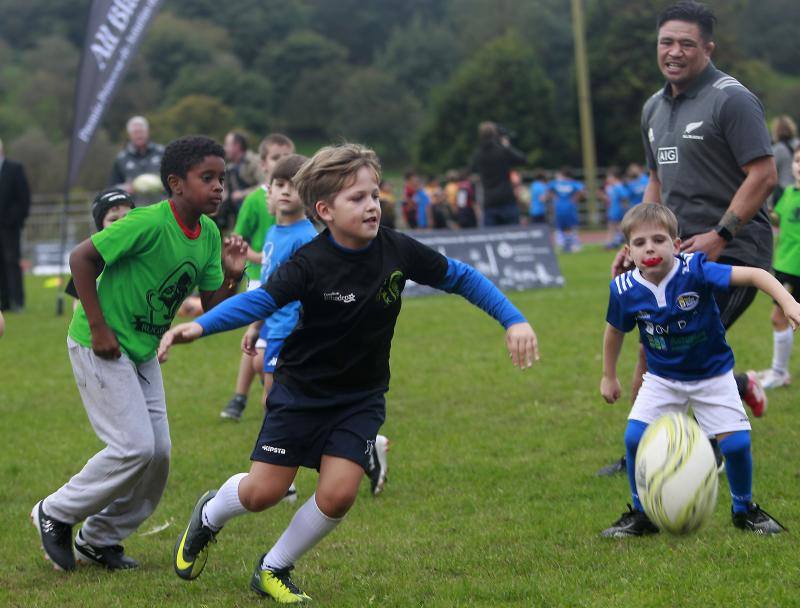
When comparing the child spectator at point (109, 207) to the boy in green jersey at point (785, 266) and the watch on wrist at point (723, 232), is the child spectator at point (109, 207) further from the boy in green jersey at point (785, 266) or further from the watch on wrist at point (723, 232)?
the boy in green jersey at point (785, 266)

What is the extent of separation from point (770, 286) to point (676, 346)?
25.8 inches

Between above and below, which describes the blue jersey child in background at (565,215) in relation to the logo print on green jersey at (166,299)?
below

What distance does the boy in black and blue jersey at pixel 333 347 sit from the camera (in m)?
4.63

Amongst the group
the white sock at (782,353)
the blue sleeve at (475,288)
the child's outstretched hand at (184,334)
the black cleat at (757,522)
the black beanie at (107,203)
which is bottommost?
→ the white sock at (782,353)

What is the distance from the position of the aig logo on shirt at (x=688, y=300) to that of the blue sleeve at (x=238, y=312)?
74.6 inches

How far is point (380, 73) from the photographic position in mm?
94812

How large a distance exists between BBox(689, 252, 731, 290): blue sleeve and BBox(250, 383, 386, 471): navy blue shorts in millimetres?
1640

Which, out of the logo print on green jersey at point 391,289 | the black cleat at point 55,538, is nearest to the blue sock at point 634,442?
the logo print on green jersey at point 391,289

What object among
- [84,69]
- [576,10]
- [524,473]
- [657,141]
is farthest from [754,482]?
[576,10]

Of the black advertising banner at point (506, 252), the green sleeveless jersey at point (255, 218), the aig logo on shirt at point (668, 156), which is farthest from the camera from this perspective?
the black advertising banner at point (506, 252)

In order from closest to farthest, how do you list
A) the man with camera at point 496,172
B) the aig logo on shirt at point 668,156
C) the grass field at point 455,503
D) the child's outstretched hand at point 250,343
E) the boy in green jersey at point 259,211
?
the grass field at point 455,503
the child's outstretched hand at point 250,343
the aig logo on shirt at point 668,156
the boy in green jersey at point 259,211
the man with camera at point 496,172

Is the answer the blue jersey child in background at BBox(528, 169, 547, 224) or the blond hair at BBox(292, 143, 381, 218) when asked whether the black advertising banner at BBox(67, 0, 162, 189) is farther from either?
the blue jersey child in background at BBox(528, 169, 547, 224)

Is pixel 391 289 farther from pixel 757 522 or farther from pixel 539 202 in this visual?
pixel 539 202

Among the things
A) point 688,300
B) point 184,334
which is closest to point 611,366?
point 688,300
